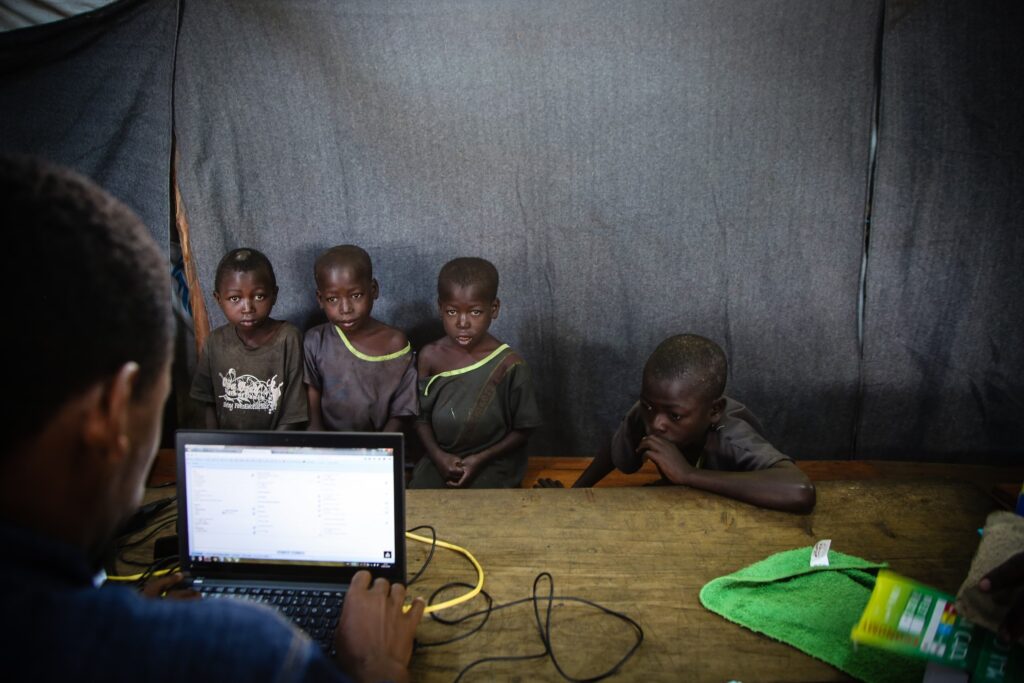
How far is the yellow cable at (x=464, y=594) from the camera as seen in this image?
4.09 ft

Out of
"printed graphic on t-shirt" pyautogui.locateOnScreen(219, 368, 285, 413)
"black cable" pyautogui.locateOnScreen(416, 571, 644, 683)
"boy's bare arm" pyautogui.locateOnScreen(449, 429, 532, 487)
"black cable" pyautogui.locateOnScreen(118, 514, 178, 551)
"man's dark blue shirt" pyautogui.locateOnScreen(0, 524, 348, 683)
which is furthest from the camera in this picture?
"printed graphic on t-shirt" pyautogui.locateOnScreen(219, 368, 285, 413)

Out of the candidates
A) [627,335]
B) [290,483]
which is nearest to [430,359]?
[627,335]

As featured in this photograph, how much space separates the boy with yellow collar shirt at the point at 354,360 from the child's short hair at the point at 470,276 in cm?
33

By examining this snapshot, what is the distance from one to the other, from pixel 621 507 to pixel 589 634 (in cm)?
45

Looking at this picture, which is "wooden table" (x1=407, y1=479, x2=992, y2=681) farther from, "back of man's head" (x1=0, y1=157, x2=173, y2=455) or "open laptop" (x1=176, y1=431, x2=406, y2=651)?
"back of man's head" (x1=0, y1=157, x2=173, y2=455)

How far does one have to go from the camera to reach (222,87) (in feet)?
9.23

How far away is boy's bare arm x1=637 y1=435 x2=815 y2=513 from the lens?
1.57m

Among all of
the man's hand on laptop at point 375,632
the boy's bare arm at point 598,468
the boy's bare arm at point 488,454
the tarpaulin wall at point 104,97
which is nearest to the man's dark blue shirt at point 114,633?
the man's hand on laptop at point 375,632

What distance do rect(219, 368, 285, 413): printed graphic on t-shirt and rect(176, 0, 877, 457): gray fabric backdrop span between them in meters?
0.50

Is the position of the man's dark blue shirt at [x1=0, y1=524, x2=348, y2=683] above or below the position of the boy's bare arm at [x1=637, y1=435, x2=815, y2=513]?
above

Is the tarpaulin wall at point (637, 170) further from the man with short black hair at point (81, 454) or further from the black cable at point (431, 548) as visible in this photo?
the man with short black hair at point (81, 454)

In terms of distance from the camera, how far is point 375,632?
101 centimetres

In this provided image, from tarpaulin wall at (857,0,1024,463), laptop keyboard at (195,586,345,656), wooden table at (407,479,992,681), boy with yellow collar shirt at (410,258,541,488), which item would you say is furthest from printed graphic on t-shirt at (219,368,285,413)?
tarpaulin wall at (857,0,1024,463)

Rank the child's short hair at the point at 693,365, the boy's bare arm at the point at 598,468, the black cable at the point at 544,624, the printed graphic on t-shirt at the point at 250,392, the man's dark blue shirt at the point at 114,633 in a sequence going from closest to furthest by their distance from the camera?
1. the man's dark blue shirt at the point at 114,633
2. the black cable at the point at 544,624
3. the child's short hair at the point at 693,365
4. the boy's bare arm at the point at 598,468
5. the printed graphic on t-shirt at the point at 250,392
